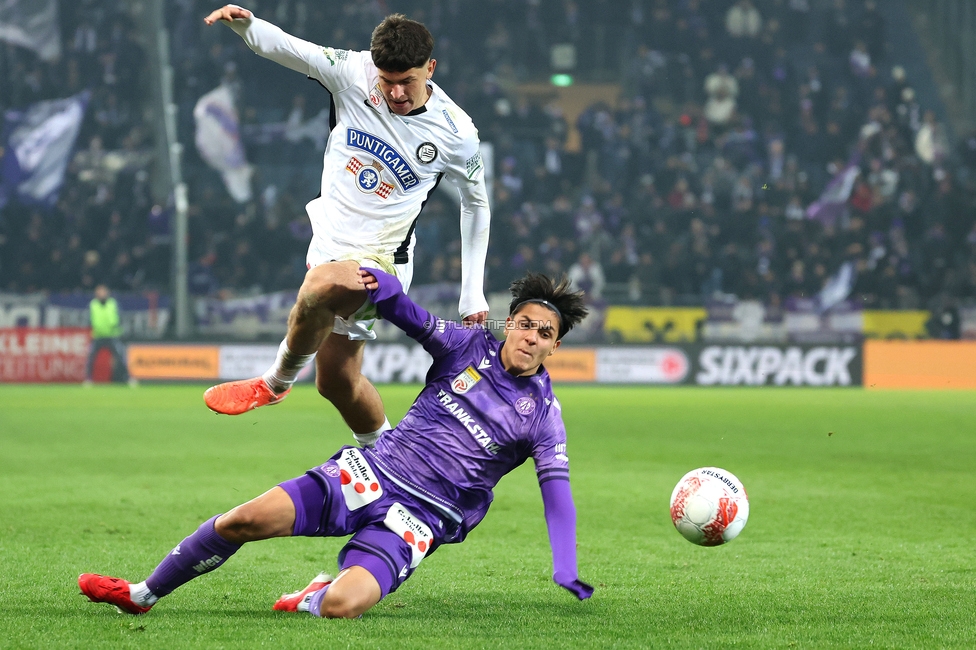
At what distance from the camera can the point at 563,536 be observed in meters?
4.31

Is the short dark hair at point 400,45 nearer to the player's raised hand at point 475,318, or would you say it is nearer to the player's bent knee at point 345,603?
the player's raised hand at point 475,318

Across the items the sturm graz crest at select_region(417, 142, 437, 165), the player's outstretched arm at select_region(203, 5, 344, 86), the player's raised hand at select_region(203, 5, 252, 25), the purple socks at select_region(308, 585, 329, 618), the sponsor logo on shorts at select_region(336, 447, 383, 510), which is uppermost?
the player's raised hand at select_region(203, 5, 252, 25)

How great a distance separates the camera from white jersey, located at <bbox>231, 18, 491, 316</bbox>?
18.3 feet

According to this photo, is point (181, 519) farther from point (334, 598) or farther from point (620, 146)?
point (620, 146)

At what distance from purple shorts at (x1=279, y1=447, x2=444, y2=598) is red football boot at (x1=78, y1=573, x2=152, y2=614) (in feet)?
2.17

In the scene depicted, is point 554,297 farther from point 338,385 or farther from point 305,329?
point 338,385

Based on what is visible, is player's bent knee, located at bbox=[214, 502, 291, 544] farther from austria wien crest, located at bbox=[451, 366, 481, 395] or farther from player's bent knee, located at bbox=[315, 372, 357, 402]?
player's bent knee, located at bbox=[315, 372, 357, 402]

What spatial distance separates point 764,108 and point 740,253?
14.4 ft

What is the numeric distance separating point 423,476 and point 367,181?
67.4 inches

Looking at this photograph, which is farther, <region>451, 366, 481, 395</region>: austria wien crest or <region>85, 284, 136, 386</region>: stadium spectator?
<region>85, 284, 136, 386</region>: stadium spectator

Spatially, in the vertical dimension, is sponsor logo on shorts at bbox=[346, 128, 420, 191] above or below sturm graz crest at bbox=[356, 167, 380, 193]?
above

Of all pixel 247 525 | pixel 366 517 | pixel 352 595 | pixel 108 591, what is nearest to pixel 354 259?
pixel 366 517

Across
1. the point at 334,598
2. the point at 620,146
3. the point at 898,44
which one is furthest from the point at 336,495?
the point at 898,44

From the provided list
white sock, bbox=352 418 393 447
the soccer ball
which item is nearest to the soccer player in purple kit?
the soccer ball
